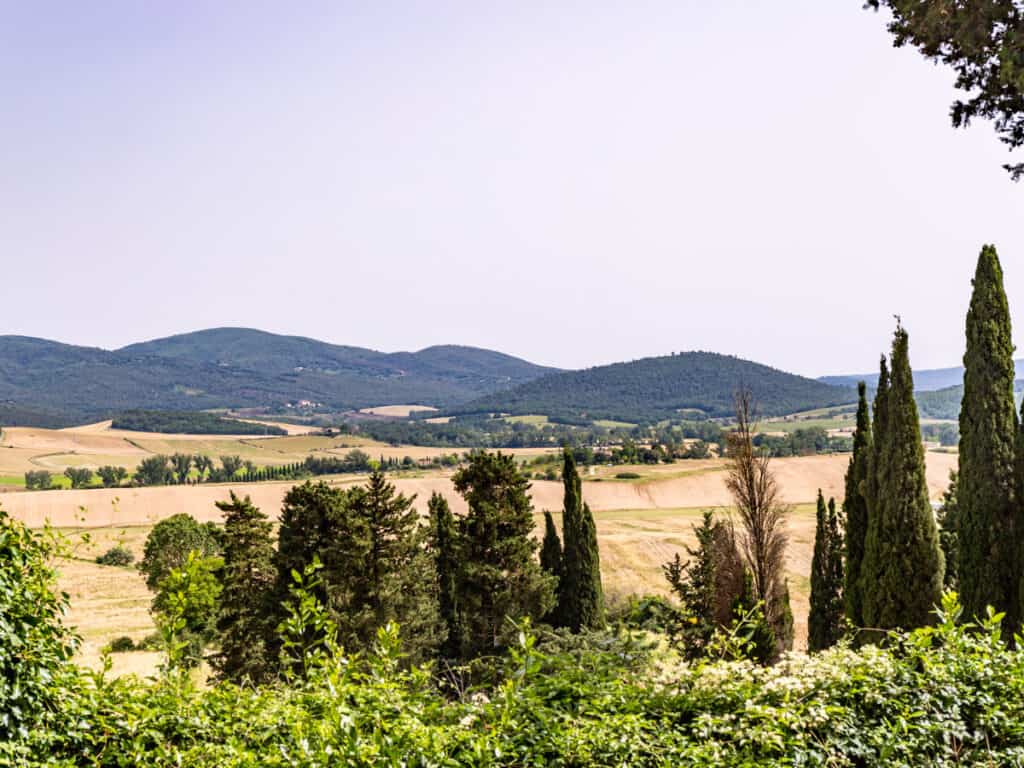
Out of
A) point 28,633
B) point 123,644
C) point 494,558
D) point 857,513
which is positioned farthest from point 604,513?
point 28,633

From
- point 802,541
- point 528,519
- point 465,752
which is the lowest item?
A: point 802,541

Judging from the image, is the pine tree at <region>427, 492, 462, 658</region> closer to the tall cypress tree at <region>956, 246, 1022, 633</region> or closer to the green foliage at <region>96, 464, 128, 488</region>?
the tall cypress tree at <region>956, 246, 1022, 633</region>

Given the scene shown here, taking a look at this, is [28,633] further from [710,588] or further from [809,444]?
[809,444]

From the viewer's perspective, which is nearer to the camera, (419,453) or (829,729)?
(829,729)

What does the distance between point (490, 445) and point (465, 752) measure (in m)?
150

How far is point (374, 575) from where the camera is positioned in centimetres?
1859

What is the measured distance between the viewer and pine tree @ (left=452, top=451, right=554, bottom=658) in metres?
18.4

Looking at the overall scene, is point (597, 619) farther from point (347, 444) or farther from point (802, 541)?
point (347, 444)

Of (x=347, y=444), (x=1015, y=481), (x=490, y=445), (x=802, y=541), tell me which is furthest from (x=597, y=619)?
(x=490, y=445)

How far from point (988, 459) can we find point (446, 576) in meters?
17.1

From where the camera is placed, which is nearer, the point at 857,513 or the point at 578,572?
the point at 857,513

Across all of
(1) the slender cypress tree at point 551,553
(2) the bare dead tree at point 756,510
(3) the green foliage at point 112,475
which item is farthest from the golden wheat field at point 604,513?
(2) the bare dead tree at point 756,510

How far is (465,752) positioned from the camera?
3318 mm

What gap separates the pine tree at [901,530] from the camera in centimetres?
1244
